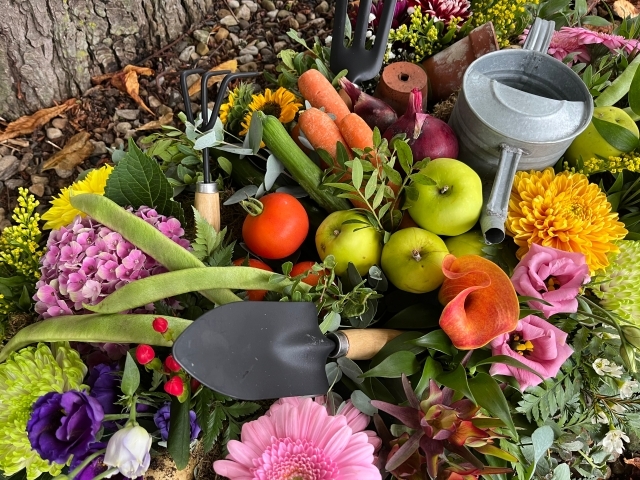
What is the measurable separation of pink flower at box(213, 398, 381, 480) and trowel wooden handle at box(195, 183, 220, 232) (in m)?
0.32

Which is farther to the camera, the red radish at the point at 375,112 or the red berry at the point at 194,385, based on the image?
the red radish at the point at 375,112

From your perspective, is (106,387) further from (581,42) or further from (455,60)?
(581,42)

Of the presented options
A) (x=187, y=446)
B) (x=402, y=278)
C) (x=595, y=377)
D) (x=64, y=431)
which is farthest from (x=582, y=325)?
(x=64, y=431)

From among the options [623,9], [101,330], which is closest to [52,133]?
[101,330]

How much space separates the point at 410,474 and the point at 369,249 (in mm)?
315

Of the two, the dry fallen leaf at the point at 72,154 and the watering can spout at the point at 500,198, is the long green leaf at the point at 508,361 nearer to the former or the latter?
the watering can spout at the point at 500,198

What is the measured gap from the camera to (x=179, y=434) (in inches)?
23.5

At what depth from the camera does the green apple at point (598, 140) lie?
0.83 meters

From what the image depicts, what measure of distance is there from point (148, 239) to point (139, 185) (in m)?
0.16

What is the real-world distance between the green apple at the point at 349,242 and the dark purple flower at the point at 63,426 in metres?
0.38

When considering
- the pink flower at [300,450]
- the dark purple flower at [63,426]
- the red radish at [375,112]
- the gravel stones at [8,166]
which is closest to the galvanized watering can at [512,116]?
the red radish at [375,112]

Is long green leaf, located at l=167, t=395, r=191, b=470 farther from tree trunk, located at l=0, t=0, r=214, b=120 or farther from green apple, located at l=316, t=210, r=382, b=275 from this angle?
tree trunk, located at l=0, t=0, r=214, b=120

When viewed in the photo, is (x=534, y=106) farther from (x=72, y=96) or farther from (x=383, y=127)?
(x=72, y=96)

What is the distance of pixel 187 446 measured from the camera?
0.60 m
